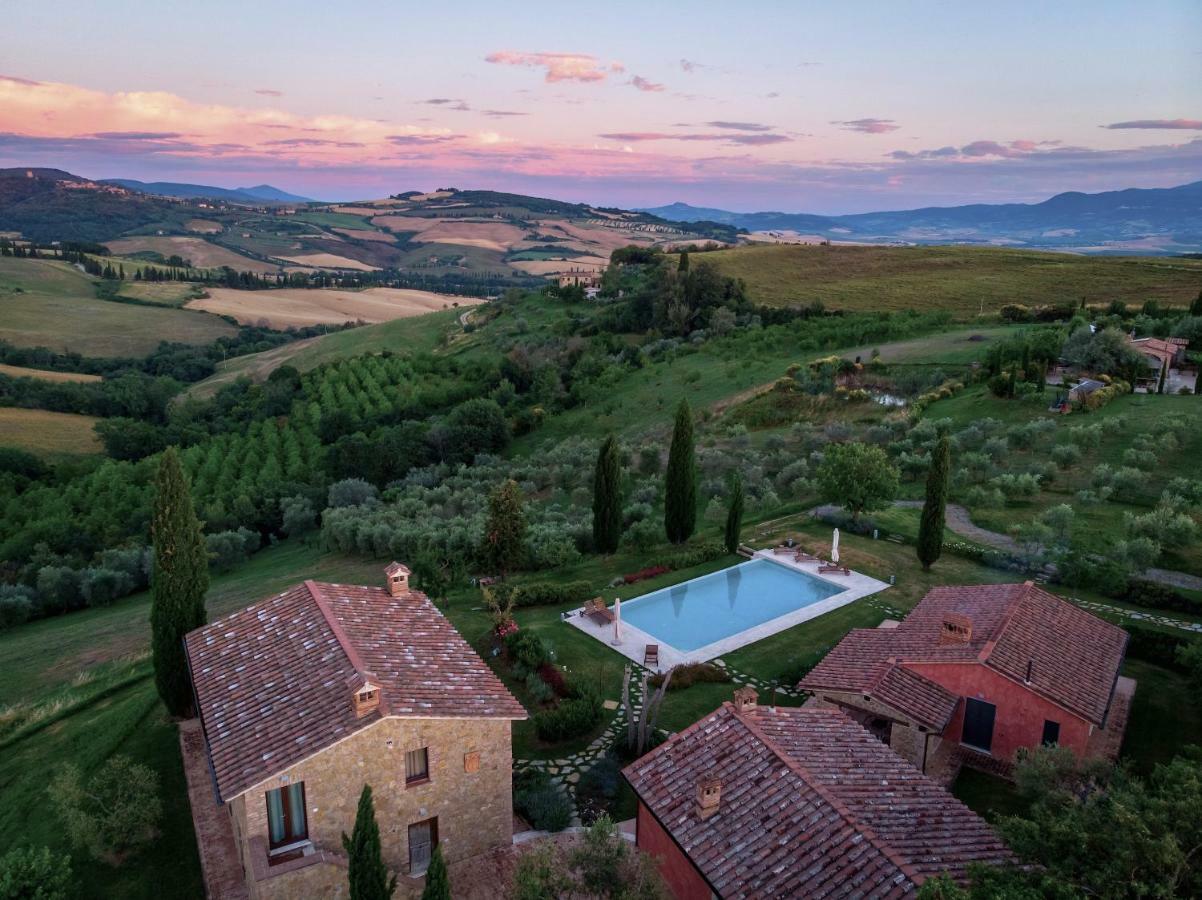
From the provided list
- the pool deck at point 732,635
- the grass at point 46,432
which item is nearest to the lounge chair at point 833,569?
the pool deck at point 732,635

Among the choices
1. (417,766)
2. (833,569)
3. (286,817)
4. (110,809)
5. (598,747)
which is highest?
(417,766)

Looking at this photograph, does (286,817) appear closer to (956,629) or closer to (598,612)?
(598,612)

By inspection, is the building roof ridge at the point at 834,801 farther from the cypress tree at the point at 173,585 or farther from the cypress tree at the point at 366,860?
the cypress tree at the point at 173,585

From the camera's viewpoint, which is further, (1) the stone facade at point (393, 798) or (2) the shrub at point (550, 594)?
(2) the shrub at point (550, 594)

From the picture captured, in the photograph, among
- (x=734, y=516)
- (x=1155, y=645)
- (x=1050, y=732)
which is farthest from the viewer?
(x=734, y=516)

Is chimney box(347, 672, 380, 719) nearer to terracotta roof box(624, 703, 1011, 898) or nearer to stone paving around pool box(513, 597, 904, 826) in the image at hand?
terracotta roof box(624, 703, 1011, 898)

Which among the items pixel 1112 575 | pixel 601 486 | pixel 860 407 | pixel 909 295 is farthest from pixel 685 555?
pixel 909 295

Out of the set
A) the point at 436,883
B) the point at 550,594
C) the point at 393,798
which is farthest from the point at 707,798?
the point at 550,594

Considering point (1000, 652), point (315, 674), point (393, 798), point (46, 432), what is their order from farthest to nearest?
point (46, 432)
point (1000, 652)
point (315, 674)
point (393, 798)
